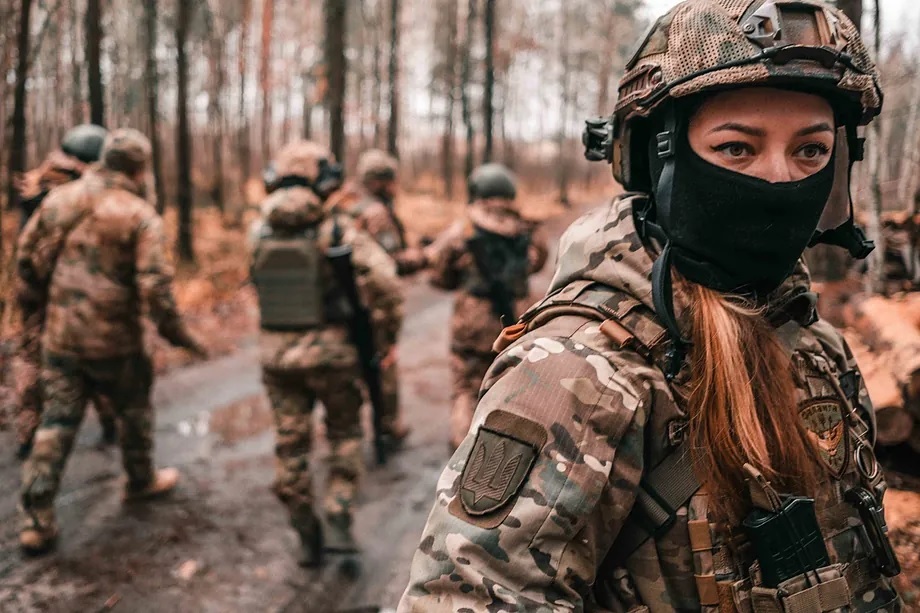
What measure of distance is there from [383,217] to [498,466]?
16.3 feet

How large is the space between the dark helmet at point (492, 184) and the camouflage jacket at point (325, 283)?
44.8 inches

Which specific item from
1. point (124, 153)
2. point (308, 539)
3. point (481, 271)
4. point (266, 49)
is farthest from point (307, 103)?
point (308, 539)

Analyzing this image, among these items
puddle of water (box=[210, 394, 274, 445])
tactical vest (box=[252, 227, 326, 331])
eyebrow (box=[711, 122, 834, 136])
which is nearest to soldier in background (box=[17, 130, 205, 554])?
tactical vest (box=[252, 227, 326, 331])

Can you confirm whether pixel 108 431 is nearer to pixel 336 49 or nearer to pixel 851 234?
pixel 851 234

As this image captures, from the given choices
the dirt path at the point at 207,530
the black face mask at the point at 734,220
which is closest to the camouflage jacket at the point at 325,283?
the dirt path at the point at 207,530

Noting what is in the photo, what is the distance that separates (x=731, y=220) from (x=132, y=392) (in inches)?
180

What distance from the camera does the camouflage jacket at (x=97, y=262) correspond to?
14.9 ft

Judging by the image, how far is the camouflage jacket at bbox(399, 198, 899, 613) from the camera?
1218 millimetres

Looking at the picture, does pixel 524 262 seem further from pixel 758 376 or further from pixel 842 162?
pixel 758 376

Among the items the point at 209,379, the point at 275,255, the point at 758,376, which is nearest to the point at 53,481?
the point at 275,255

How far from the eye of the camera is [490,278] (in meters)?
5.36

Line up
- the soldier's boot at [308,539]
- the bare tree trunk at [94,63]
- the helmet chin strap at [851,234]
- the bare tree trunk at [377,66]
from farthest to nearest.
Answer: the bare tree trunk at [377,66], the bare tree trunk at [94,63], the soldier's boot at [308,539], the helmet chin strap at [851,234]

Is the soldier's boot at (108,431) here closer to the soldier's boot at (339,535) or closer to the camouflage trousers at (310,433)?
the camouflage trousers at (310,433)

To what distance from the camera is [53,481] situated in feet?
13.8
